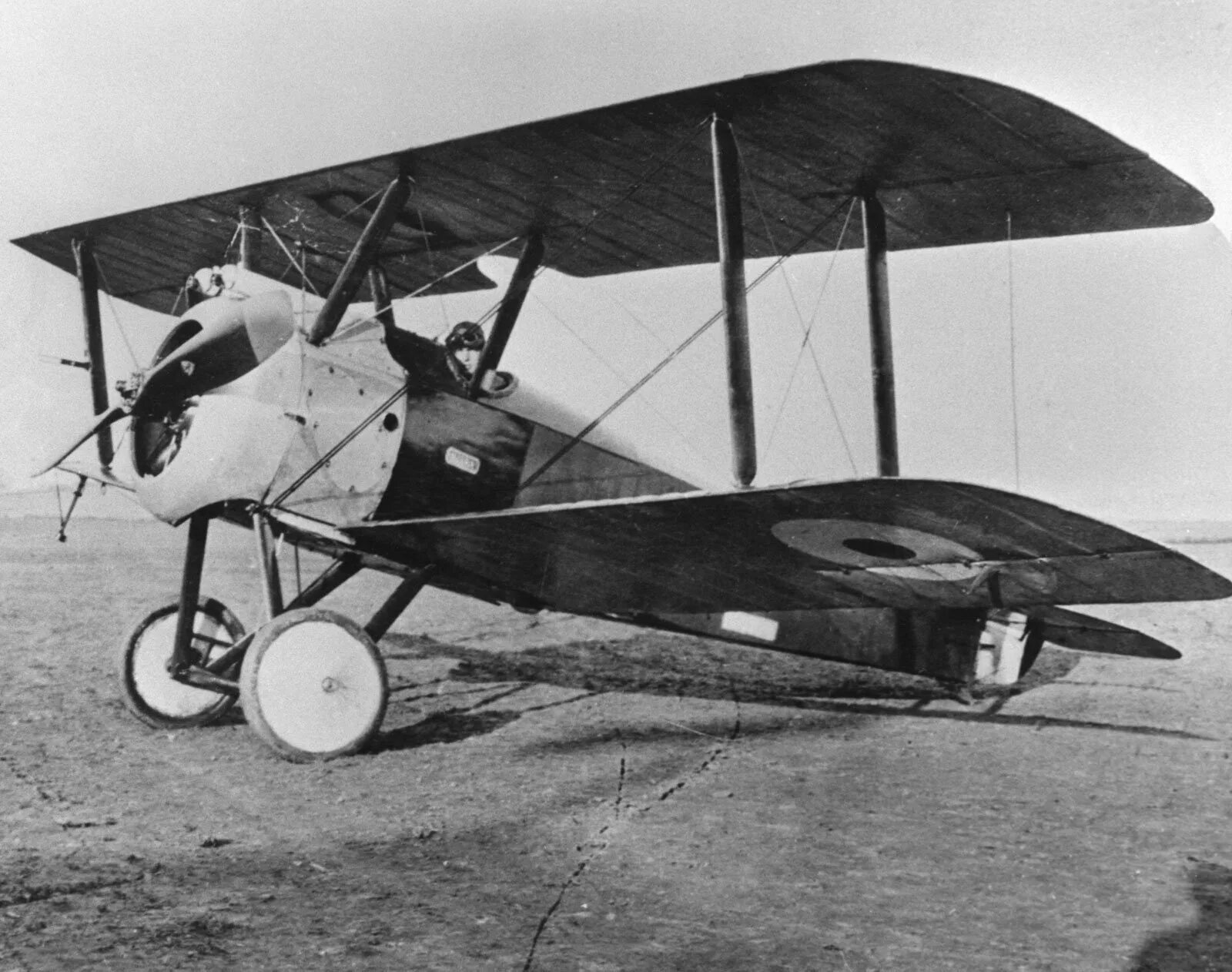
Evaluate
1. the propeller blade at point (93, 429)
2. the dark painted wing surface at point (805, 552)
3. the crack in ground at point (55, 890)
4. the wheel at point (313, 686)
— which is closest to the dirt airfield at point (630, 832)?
the crack in ground at point (55, 890)

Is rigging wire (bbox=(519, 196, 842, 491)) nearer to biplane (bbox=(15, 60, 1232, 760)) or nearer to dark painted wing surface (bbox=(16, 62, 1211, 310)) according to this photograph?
biplane (bbox=(15, 60, 1232, 760))

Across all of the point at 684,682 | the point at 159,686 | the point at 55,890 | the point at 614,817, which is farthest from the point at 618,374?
the point at 55,890

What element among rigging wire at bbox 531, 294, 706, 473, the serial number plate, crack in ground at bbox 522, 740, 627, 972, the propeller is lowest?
crack in ground at bbox 522, 740, 627, 972

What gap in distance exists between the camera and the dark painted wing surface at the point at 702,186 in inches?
166

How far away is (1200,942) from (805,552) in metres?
2.13

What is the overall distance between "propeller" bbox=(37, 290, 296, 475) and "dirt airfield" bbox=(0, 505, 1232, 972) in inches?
66.0

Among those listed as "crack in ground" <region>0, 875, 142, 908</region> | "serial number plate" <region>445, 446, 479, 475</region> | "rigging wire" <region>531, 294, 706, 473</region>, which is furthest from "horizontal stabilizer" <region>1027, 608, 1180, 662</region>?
"crack in ground" <region>0, 875, 142, 908</region>

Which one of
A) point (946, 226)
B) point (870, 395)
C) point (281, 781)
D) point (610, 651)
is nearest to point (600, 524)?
point (281, 781)

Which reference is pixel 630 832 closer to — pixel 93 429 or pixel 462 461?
pixel 462 461

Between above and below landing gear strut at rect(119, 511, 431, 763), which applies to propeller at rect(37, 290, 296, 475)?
above

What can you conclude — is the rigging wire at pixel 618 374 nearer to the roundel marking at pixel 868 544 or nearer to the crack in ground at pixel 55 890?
the roundel marking at pixel 868 544

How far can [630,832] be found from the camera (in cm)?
348

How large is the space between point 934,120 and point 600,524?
7.60 ft

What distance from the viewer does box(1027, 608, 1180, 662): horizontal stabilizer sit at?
19.1ft
